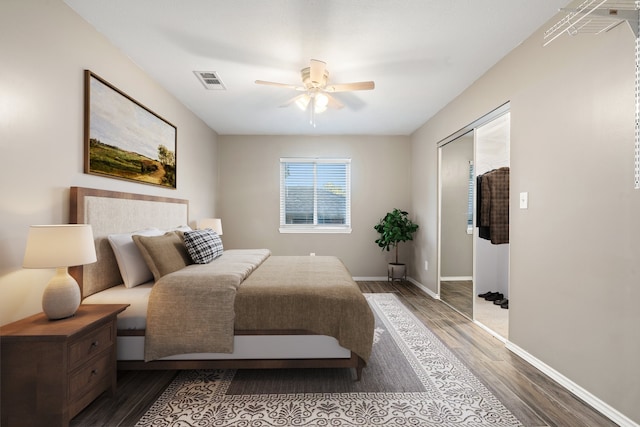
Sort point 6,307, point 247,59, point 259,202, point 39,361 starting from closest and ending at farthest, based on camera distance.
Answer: point 39,361 < point 6,307 < point 247,59 < point 259,202

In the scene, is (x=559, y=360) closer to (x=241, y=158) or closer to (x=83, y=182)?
(x=83, y=182)

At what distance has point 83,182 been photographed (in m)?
2.32

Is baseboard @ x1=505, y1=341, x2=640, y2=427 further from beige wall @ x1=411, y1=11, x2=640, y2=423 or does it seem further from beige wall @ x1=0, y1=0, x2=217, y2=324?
beige wall @ x1=0, y1=0, x2=217, y2=324

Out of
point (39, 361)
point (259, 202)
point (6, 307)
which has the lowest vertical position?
point (39, 361)

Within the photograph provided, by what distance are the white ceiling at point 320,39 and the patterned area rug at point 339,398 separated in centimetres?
260

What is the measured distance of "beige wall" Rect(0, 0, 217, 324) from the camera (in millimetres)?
1752

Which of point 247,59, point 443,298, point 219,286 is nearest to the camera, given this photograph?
point 219,286

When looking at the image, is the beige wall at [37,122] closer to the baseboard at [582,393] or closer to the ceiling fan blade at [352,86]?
the ceiling fan blade at [352,86]

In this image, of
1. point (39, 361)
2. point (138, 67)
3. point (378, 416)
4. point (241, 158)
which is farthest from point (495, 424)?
point (241, 158)

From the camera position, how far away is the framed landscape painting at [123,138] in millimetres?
2387

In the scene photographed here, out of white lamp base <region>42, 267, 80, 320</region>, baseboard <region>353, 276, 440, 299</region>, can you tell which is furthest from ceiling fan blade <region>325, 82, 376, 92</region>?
baseboard <region>353, 276, 440, 299</region>

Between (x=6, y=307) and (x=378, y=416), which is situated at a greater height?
(x=6, y=307)

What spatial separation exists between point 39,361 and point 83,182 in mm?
1303

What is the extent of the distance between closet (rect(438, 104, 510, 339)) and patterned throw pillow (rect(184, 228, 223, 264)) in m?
2.88
